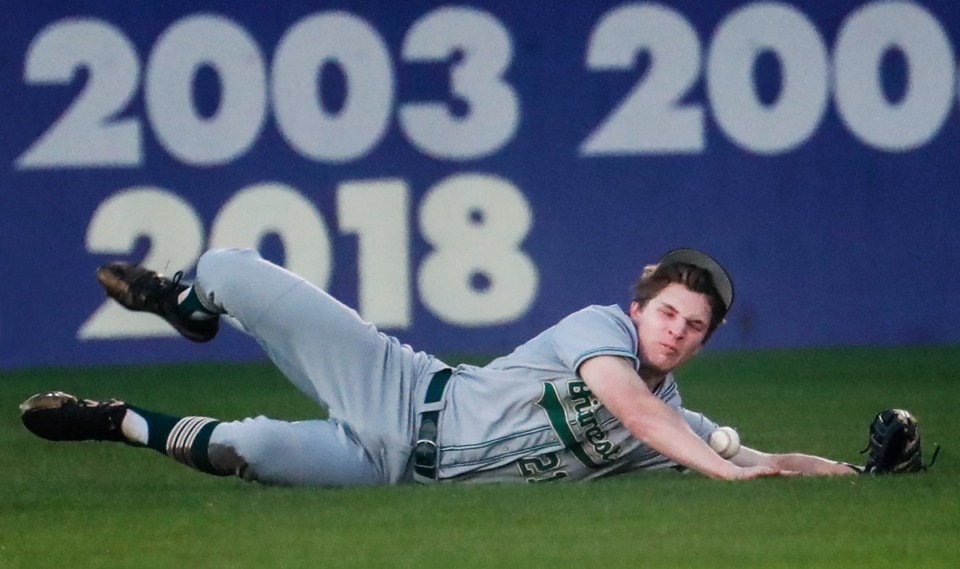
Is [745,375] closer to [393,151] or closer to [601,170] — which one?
[601,170]

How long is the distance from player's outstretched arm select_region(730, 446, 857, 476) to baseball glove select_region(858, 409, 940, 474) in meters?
0.08

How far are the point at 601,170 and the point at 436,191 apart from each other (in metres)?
0.76

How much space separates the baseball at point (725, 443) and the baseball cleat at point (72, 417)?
157cm

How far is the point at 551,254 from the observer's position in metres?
9.70

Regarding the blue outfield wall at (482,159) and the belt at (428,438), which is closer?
the belt at (428,438)

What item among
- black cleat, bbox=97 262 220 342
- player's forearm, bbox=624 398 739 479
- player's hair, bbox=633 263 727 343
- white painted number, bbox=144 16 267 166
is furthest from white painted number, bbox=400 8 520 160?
player's forearm, bbox=624 398 739 479

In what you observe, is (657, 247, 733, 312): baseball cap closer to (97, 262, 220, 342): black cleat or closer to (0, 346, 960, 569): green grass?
(0, 346, 960, 569): green grass

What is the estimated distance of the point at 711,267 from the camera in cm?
554

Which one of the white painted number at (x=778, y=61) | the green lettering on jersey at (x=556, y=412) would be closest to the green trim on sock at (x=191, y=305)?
the green lettering on jersey at (x=556, y=412)

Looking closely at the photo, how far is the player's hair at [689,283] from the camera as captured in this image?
5504mm

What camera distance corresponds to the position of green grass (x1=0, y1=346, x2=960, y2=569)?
4684 millimetres

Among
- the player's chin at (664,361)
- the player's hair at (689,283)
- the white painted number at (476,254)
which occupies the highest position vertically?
the player's hair at (689,283)

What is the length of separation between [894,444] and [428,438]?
122 centimetres

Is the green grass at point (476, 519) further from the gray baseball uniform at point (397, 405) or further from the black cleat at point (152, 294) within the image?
the black cleat at point (152, 294)
